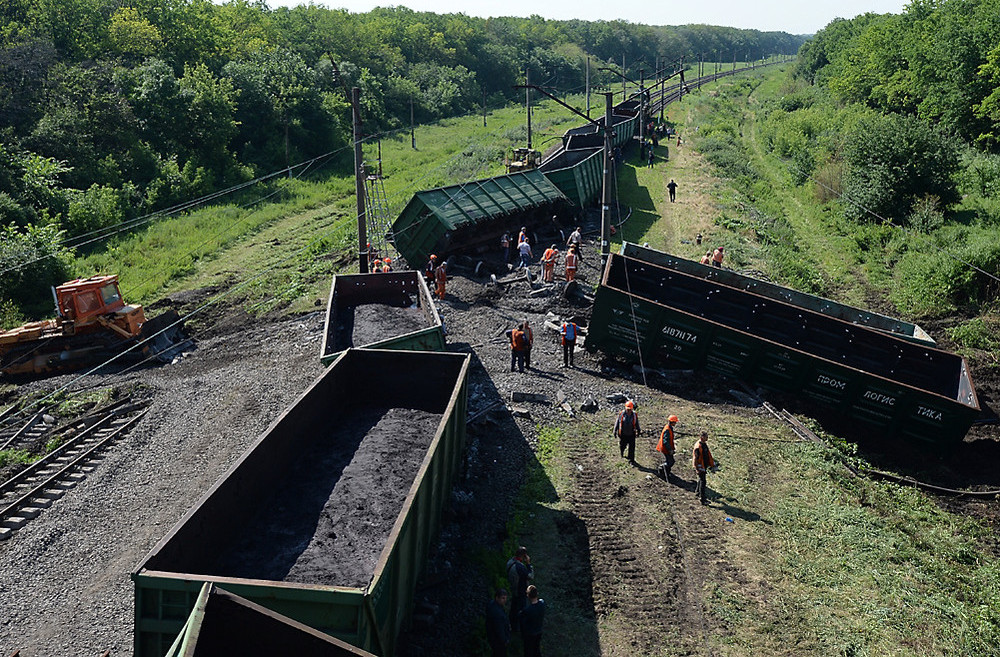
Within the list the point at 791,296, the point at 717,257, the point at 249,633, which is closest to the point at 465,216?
→ the point at 717,257

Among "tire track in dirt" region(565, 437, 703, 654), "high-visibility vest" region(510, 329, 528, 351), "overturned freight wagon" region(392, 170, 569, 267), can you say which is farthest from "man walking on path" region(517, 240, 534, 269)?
"tire track in dirt" region(565, 437, 703, 654)

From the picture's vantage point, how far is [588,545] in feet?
33.3

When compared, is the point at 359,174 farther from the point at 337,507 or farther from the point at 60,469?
the point at 337,507

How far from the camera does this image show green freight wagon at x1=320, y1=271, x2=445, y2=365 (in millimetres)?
13797

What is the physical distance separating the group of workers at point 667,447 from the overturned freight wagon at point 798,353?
11.9 feet

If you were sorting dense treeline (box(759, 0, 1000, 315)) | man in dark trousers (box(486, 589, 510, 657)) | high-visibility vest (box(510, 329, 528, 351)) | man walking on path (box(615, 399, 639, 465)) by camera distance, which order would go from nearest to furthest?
man in dark trousers (box(486, 589, 510, 657))
man walking on path (box(615, 399, 639, 465))
high-visibility vest (box(510, 329, 528, 351))
dense treeline (box(759, 0, 1000, 315))

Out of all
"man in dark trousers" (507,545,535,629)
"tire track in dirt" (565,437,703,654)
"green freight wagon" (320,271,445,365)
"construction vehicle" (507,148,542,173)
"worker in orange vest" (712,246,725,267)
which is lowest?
"tire track in dirt" (565,437,703,654)

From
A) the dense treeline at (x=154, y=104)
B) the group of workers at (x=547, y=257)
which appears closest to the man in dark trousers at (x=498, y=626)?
the group of workers at (x=547, y=257)

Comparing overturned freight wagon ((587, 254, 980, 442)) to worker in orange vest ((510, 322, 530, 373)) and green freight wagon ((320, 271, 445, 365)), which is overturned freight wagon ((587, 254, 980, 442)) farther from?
green freight wagon ((320, 271, 445, 365))

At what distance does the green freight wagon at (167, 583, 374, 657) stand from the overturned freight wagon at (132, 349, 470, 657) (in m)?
0.33


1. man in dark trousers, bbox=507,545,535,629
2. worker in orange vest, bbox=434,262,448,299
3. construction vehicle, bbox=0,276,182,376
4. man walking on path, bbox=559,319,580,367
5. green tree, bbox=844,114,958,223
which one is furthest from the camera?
green tree, bbox=844,114,958,223

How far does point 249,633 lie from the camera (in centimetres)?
564

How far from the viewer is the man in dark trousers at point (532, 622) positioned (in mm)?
7762

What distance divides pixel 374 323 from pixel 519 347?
319 centimetres
